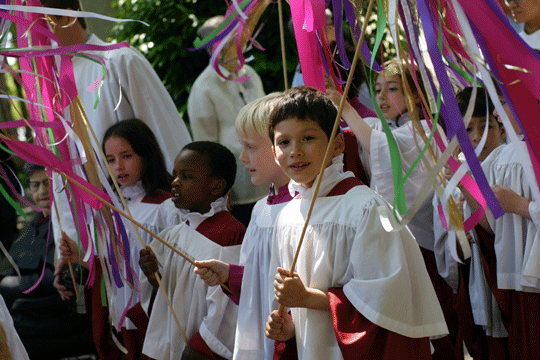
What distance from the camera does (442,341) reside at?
2875mm

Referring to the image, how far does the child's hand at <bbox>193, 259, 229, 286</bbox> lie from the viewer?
2381mm

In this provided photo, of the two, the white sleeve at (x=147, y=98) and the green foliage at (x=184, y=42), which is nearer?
the white sleeve at (x=147, y=98)

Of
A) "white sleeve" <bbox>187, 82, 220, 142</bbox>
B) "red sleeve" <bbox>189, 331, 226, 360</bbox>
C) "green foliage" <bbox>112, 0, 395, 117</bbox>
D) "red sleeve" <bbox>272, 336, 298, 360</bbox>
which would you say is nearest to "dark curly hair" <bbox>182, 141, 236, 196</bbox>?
"red sleeve" <bbox>189, 331, 226, 360</bbox>

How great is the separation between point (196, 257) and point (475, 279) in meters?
1.25

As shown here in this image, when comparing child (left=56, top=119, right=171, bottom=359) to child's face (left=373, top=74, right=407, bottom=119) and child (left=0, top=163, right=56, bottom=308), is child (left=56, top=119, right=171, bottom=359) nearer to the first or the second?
child (left=0, top=163, right=56, bottom=308)

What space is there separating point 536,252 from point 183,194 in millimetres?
1471

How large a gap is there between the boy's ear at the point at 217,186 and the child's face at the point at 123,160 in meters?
0.58

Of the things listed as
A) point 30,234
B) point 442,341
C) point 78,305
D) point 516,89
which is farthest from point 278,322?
point 30,234

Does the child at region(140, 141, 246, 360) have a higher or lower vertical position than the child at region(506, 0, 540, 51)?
lower

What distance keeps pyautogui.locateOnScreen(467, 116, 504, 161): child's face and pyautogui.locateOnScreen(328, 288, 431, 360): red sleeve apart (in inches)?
47.6

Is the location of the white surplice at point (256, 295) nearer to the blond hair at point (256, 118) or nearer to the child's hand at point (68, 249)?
the blond hair at point (256, 118)

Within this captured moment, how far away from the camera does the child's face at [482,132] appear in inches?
109

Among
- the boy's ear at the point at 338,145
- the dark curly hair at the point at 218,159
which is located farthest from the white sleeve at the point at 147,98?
the boy's ear at the point at 338,145

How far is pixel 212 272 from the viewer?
2.40 m
